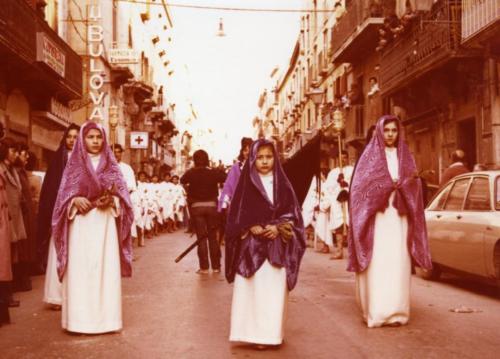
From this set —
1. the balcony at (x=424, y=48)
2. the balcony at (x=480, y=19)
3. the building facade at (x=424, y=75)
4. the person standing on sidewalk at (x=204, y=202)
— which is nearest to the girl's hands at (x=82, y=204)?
the person standing on sidewalk at (x=204, y=202)

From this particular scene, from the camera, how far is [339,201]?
16016 millimetres

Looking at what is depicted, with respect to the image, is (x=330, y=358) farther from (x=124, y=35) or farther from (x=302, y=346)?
(x=124, y=35)

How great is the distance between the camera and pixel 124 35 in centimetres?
3997

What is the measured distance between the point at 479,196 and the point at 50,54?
13.7 meters

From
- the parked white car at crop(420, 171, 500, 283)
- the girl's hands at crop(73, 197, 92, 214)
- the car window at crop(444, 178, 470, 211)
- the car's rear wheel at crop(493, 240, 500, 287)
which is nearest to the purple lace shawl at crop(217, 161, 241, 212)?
the parked white car at crop(420, 171, 500, 283)

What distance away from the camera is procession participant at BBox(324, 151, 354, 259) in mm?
15819

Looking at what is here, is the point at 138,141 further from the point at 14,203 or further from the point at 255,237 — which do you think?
the point at 255,237

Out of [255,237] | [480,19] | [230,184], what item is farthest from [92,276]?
[480,19]

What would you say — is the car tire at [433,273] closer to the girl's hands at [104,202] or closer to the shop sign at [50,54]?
the girl's hands at [104,202]

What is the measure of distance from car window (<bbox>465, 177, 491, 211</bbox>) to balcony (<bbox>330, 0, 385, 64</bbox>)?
56.8 ft

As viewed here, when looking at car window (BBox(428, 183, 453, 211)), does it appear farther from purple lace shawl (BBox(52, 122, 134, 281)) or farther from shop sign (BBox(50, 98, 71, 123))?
shop sign (BBox(50, 98, 71, 123))

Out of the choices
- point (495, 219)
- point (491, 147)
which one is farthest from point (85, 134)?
point (491, 147)

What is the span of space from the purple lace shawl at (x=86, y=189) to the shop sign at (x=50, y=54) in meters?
13.3

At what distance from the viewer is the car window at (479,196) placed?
10289 millimetres
